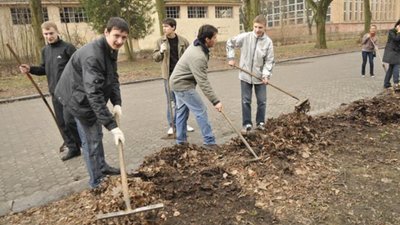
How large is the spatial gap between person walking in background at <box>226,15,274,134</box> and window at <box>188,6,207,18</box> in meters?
29.8

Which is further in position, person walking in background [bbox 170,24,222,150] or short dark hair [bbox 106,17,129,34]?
person walking in background [bbox 170,24,222,150]

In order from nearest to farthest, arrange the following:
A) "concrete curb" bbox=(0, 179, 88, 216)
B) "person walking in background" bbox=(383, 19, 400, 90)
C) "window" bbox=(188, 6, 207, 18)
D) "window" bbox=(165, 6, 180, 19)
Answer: "concrete curb" bbox=(0, 179, 88, 216) → "person walking in background" bbox=(383, 19, 400, 90) → "window" bbox=(165, 6, 180, 19) → "window" bbox=(188, 6, 207, 18)

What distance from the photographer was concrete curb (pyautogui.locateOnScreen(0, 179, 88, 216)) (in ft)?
12.6

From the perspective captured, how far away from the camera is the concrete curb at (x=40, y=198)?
385 cm

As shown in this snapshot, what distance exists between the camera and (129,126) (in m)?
7.15

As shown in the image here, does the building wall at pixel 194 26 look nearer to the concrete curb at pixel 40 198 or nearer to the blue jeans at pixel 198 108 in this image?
the blue jeans at pixel 198 108

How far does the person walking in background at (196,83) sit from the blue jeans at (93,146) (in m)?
1.26

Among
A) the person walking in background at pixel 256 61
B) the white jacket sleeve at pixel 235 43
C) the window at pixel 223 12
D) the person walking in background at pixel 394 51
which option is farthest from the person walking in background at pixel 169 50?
the window at pixel 223 12

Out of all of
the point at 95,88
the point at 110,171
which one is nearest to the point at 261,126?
the point at 110,171

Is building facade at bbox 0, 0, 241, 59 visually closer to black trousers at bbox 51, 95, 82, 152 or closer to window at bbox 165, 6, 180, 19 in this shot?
window at bbox 165, 6, 180, 19

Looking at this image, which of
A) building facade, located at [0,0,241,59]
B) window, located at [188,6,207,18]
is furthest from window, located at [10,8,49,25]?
window, located at [188,6,207,18]

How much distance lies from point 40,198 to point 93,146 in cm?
81

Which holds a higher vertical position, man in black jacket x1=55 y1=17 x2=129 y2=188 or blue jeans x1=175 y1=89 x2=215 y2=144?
man in black jacket x1=55 y1=17 x2=129 y2=188

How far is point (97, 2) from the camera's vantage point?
20766 millimetres
